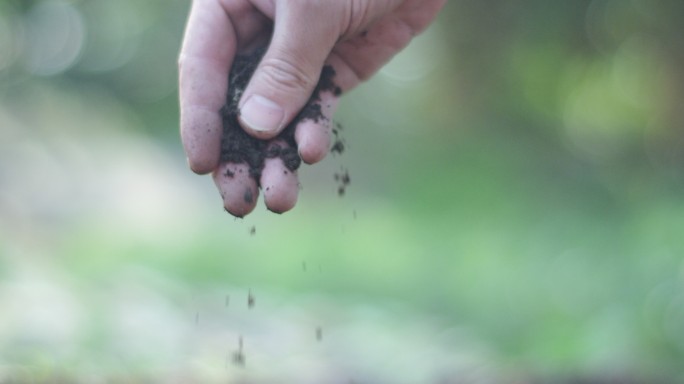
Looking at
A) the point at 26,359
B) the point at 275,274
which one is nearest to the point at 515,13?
the point at 275,274

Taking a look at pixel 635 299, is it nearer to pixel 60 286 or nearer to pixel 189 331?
pixel 189 331

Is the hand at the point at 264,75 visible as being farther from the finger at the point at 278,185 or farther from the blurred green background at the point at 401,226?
the blurred green background at the point at 401,226

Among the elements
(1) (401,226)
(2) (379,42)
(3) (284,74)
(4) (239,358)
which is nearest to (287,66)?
(3) (284,74)

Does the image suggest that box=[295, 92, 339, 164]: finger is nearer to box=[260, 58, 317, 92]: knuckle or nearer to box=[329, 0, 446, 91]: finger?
box=[260, 58, 317, 92]: knuckle

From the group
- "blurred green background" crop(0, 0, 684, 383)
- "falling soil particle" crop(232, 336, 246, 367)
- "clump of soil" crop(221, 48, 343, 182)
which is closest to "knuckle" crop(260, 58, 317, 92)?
"clump of soil" crop(221, 48, 343, 182)

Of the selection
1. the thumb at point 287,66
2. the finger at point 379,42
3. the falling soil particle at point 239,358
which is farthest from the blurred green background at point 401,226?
the thumb at point 287,66
